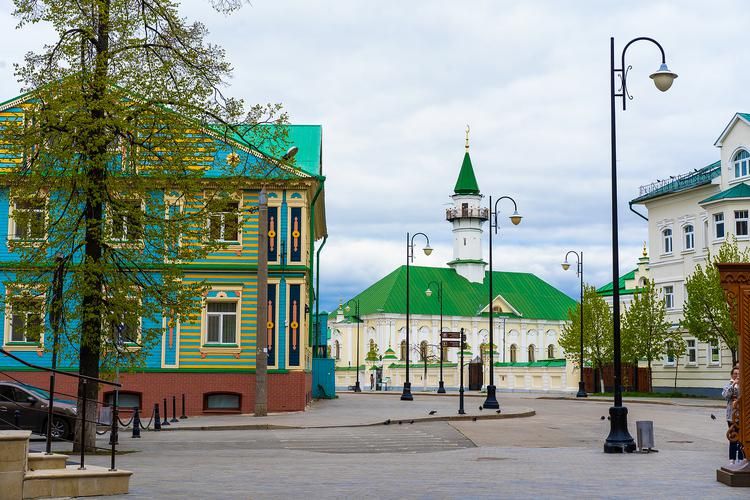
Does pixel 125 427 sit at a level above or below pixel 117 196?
below

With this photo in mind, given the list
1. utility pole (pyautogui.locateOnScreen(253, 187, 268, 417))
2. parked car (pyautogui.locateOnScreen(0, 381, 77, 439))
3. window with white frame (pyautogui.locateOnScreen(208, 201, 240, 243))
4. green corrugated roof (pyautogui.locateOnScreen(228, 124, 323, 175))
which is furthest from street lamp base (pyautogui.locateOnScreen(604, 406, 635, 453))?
green corrugated roof (pyautogui.locateOnScreen(228, 124, 323, 175))

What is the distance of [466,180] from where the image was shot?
121 metres

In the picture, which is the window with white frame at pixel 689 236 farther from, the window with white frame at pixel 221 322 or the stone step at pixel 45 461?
the stone step at pixel 45 461

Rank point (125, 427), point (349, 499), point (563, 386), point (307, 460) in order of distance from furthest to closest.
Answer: point (563, 386), point (125, 427), point (307, 460), point (349, 499)

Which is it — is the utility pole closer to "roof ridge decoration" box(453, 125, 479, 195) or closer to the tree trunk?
the tree trunk

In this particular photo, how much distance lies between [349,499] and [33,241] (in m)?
12.1

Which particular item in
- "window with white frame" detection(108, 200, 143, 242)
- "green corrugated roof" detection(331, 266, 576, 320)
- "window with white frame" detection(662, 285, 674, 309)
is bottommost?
"window with white frame" detection(108, 200, 143, 242)

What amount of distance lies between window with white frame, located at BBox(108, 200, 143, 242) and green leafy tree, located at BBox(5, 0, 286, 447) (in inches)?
1.2

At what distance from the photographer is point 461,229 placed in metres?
123

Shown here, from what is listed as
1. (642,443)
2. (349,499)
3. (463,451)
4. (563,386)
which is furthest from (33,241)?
(563,386)

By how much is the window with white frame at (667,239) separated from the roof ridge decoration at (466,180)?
55.7 meters

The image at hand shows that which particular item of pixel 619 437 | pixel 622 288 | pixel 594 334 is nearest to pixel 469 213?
pixel 622 288

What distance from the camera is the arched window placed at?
5797 cm

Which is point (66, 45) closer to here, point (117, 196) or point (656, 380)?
point (117, 196)
